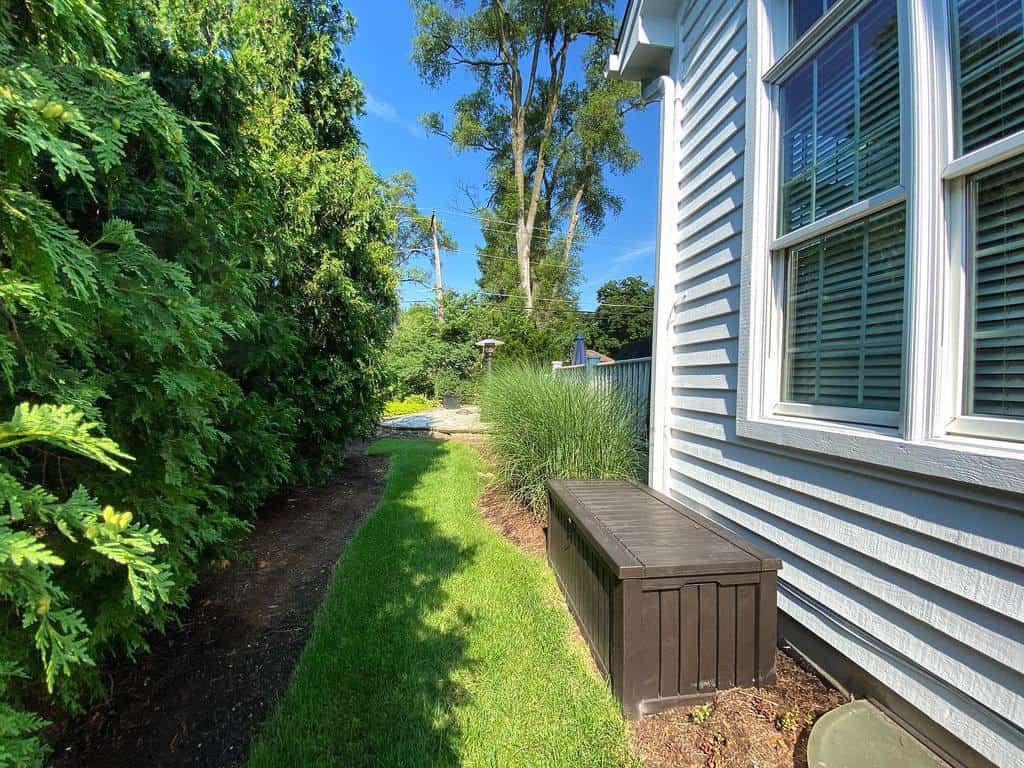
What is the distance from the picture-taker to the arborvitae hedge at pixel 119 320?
0.98 m

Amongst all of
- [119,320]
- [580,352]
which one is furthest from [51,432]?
[580,352]

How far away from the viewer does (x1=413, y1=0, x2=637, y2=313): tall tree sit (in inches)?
535

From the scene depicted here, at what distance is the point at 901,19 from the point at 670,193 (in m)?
1.66

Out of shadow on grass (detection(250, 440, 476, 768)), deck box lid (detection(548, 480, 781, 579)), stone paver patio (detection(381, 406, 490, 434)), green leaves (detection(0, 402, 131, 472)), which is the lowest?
shadow on grass (detection(250, 440, 476, 768))

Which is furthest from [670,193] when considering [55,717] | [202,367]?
[55,717]

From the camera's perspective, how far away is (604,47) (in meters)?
14.2

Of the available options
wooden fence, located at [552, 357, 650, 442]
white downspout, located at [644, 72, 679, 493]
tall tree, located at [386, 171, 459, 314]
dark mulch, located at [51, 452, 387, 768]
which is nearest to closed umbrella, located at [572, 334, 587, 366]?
wooden fence, located at [552, 357, 650, 442]

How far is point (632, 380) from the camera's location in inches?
176

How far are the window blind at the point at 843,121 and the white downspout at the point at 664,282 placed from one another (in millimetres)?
1012

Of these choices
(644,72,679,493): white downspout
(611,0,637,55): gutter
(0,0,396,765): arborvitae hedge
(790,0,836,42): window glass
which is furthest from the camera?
(611,0,637,55): gutter

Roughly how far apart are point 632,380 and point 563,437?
1.01 metres

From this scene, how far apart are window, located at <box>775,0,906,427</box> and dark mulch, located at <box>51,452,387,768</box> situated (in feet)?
8.67

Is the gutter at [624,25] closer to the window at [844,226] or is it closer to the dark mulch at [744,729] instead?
the window at [844,226]

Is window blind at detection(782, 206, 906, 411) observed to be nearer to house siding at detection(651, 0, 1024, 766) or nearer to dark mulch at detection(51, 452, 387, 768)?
house siding at detection(651, 0, 1024, 766)
